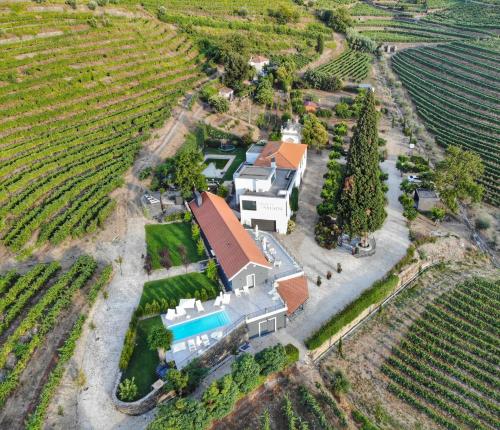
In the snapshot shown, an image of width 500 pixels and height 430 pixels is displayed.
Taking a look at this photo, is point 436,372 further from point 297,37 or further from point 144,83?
point 297,37

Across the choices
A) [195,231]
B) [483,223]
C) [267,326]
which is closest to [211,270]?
[195,231]

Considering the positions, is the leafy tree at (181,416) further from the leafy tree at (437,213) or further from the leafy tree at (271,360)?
the leafy tree at (437,213)

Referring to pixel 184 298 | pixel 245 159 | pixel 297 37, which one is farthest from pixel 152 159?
pixel 297 37

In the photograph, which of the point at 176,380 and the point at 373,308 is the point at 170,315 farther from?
the point at 373,308

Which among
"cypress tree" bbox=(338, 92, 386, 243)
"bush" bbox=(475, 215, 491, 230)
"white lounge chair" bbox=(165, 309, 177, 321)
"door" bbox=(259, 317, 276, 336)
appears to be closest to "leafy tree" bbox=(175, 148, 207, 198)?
"cypress tree" bbox=(338, 92, 386, 243)

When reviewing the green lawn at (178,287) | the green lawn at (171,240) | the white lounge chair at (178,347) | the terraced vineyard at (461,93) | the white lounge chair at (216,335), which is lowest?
the terraced vineyard at (461,93)

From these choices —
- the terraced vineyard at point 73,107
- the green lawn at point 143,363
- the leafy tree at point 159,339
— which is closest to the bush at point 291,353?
the leafy tree at point 159,339
